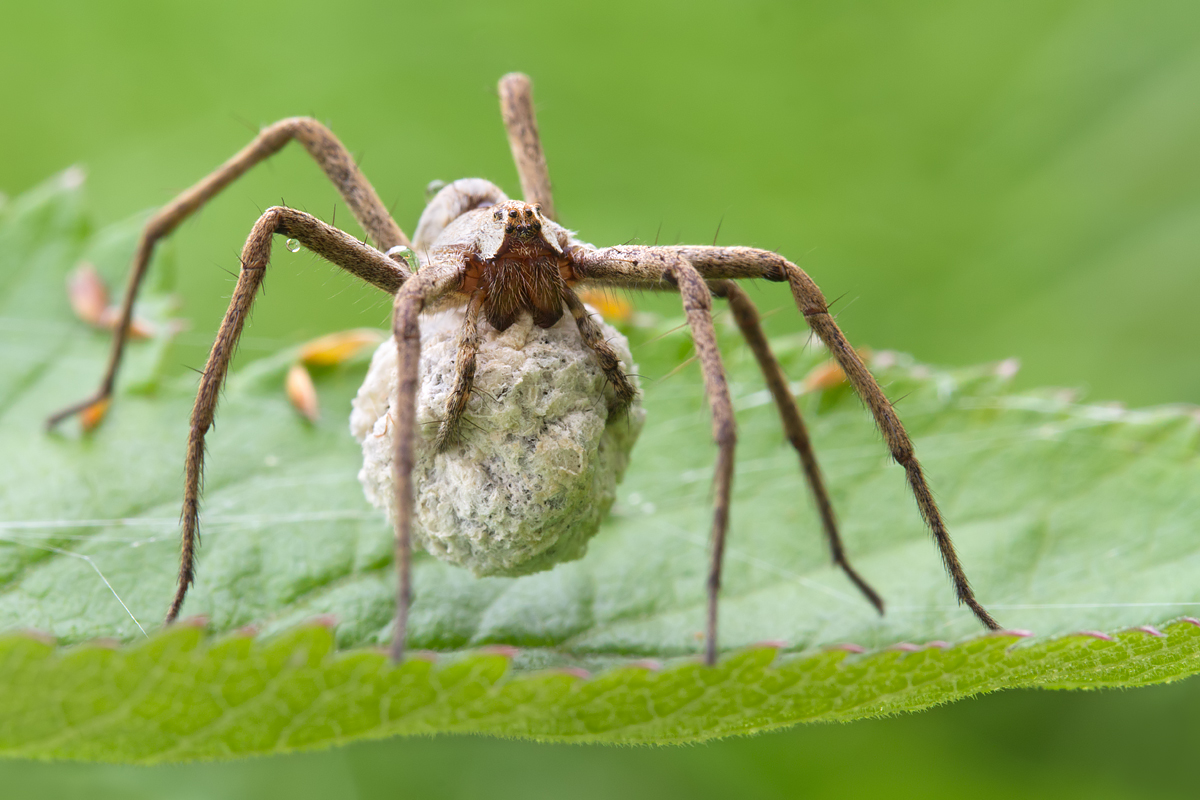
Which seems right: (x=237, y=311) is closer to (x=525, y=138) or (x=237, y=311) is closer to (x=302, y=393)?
(x=302, y=393)

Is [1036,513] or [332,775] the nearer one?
[332,775]

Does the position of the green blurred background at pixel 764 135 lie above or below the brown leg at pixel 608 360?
above

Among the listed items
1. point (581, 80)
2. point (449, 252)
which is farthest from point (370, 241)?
point (581, 80)

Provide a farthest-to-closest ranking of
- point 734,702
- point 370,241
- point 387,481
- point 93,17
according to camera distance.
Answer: point 93,17, point 370,241, point 387,481, point 734,702

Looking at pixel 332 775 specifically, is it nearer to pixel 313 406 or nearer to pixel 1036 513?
pixel 313 406

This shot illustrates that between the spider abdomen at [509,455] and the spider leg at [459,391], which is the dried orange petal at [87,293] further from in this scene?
the spider leg at [459,391]

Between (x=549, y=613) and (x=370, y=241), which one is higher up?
(x=370, y=241)

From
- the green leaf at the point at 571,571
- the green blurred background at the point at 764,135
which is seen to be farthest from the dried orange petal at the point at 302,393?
the green blurred background at the point at 764,135
